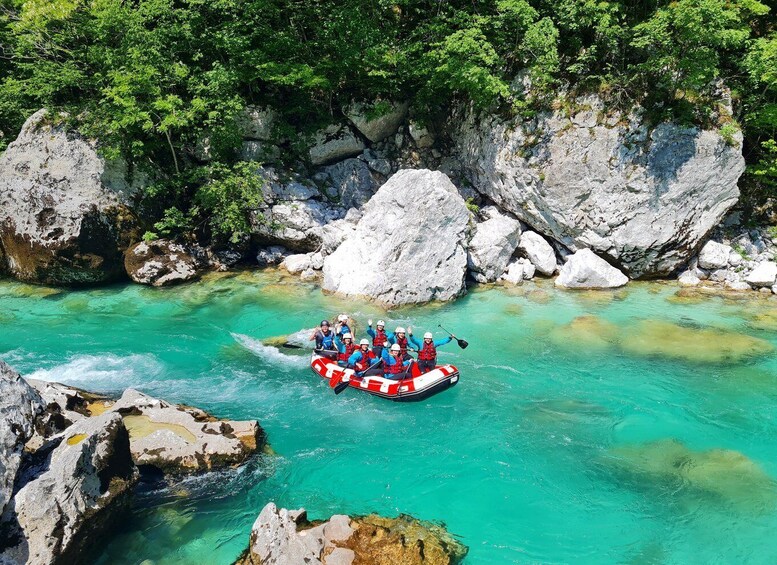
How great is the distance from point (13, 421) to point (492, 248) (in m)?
14.0

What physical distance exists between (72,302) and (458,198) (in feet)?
42.5

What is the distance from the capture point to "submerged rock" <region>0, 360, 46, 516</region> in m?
6.14

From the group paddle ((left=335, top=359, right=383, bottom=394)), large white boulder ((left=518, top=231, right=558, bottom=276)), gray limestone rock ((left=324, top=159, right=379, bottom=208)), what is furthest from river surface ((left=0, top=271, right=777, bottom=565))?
gray limestone rock ((left=324, top=159, right=379, bottom=208))

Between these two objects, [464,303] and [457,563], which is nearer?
[457,563]

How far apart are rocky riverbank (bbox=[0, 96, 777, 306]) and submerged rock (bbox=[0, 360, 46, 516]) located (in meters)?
10.2

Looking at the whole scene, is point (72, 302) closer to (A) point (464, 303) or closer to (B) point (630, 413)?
(A) point (464, 303)

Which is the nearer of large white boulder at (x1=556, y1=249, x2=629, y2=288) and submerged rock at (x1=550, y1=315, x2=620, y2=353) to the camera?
submerged rock at (x1=550, y1=315, x2=620, y2=353)

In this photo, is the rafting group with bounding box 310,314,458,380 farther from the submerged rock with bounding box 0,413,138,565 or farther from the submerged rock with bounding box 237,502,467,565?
the submerged rock with bounding box 0,413,138,565

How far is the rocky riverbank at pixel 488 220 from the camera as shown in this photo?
16250mm

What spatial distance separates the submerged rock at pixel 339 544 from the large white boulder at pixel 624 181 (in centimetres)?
1273

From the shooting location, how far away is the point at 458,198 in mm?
16984

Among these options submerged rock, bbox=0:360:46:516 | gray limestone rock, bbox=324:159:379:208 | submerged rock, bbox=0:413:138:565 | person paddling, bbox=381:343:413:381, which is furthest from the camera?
gray limestone rock, bbox=324:159:379:208

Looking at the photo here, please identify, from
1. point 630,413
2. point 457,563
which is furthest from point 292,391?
point 630,413

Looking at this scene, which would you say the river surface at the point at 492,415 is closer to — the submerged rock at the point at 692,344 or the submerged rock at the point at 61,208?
the submerged rock at the point at 692,344
